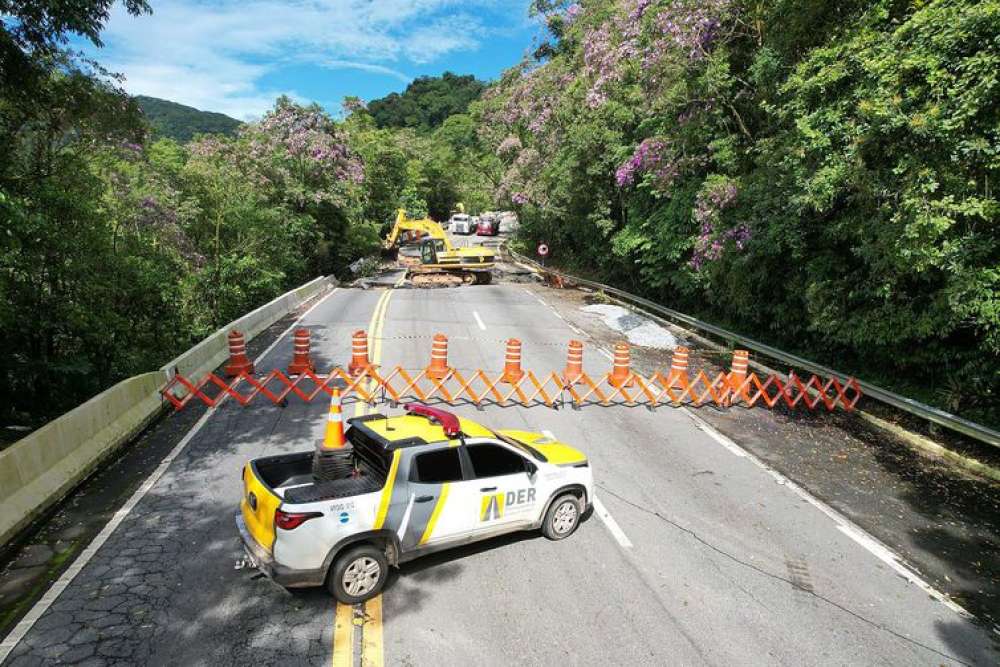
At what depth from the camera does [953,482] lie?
10.1 m

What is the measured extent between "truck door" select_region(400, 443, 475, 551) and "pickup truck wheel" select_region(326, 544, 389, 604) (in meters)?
0.33

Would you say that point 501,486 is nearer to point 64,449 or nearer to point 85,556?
point 85,556

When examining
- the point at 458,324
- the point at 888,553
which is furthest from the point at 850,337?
the point at 458,324

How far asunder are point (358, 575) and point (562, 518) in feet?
8.64

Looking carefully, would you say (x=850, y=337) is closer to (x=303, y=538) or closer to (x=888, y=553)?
(x=888, y=553)

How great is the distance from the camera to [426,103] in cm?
15700

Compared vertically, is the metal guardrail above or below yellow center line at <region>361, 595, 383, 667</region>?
above

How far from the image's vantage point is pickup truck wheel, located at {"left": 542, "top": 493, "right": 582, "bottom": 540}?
7352mm

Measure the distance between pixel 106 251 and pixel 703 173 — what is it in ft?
57.4

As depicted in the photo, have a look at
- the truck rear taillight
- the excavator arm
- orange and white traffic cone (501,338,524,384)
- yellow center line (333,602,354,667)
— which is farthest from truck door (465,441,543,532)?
the excavator arm

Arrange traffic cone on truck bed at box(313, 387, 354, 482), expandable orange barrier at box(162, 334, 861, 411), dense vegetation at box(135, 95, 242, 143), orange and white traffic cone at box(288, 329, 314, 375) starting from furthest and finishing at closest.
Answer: dense vegetation at box(135, 95, 242, 143)
orange and white traffic cone at box(288, 329, 314, 375)
expandable orange barrier at box(162, 334, 861, 411)
traffic cone on truck bed at box(313, 387, 354, 482)

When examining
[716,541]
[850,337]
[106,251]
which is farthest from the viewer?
Result: [850,337]

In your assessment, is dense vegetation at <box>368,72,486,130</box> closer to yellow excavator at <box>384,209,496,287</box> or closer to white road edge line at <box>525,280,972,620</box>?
yellow excavator at <box>384,209,496,287</box>

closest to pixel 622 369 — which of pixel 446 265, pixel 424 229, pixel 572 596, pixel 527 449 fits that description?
pixel 527 449
